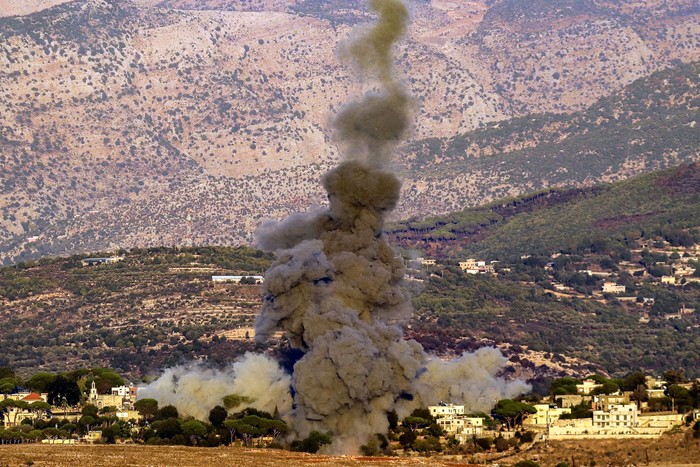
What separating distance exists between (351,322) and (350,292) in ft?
8.16

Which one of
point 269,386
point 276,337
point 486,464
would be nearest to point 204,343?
point 276,337

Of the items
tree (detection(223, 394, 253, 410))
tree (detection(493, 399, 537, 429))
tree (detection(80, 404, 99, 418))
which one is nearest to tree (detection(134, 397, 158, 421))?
tree (detection(80, 404, 99, 418))

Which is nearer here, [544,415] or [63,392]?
[544,415]

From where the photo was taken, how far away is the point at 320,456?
99562 millimetres

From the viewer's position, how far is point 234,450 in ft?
336

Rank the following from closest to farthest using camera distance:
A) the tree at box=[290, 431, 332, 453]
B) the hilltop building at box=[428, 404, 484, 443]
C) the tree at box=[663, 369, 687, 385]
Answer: the tree at box=[290, 431, 332, 453]
the hilltop building at box=[428, 404, 484, 443]
the tree at box=[663, 369, 687, 385]

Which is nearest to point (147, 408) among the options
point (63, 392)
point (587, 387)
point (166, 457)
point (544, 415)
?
point (63, 392)

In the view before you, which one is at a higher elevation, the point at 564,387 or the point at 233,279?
the point at 233,279

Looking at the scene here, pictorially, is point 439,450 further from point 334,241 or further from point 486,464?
point 334,241

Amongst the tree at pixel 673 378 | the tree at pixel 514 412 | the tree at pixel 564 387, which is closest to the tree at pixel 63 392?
the tree at pixel 514 412

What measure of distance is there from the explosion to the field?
5218mm

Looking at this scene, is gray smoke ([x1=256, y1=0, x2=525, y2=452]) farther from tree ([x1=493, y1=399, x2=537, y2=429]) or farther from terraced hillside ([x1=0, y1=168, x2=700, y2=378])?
terraced hillside ([x1=0, y1=168, x2=700, y2=378])

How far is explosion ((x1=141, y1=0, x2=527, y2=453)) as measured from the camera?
105812 mm

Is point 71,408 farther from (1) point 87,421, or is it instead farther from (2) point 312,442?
(2) point 312,442
